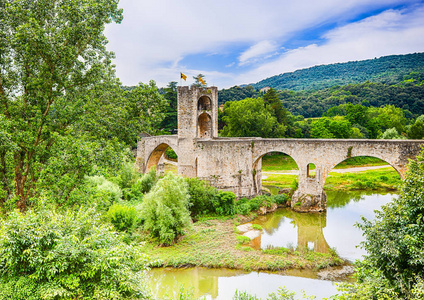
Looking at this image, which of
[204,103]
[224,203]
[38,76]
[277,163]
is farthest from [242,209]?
[277,163]

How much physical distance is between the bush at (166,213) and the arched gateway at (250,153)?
6.52m

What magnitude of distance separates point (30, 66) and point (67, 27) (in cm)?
152

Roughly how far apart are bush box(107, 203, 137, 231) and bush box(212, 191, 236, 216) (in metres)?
6.56

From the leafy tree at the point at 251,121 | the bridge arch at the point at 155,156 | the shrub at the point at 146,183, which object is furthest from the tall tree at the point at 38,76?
the leafy tree at the point at 251,121

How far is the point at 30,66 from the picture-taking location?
26.0 feet

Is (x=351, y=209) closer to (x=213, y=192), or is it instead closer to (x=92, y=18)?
(x=213, y=192)

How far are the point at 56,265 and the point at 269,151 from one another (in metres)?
18.6

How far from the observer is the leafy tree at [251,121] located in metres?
38.1

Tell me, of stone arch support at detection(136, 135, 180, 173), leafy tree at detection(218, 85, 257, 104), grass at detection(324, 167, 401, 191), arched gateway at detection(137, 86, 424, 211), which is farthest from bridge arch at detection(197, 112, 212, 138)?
leafy tree at detection(218, 85, 257, 104)

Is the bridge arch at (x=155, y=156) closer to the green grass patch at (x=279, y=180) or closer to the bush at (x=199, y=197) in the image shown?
the bush at (x=199, y=197)

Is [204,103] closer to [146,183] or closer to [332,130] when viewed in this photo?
[146,183]

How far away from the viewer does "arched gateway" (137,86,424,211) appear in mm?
19219

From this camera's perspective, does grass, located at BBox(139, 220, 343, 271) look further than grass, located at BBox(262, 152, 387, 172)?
No

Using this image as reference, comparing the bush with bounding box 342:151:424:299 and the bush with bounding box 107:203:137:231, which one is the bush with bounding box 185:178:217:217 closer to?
the bush with bounding box 107:203:137:231
